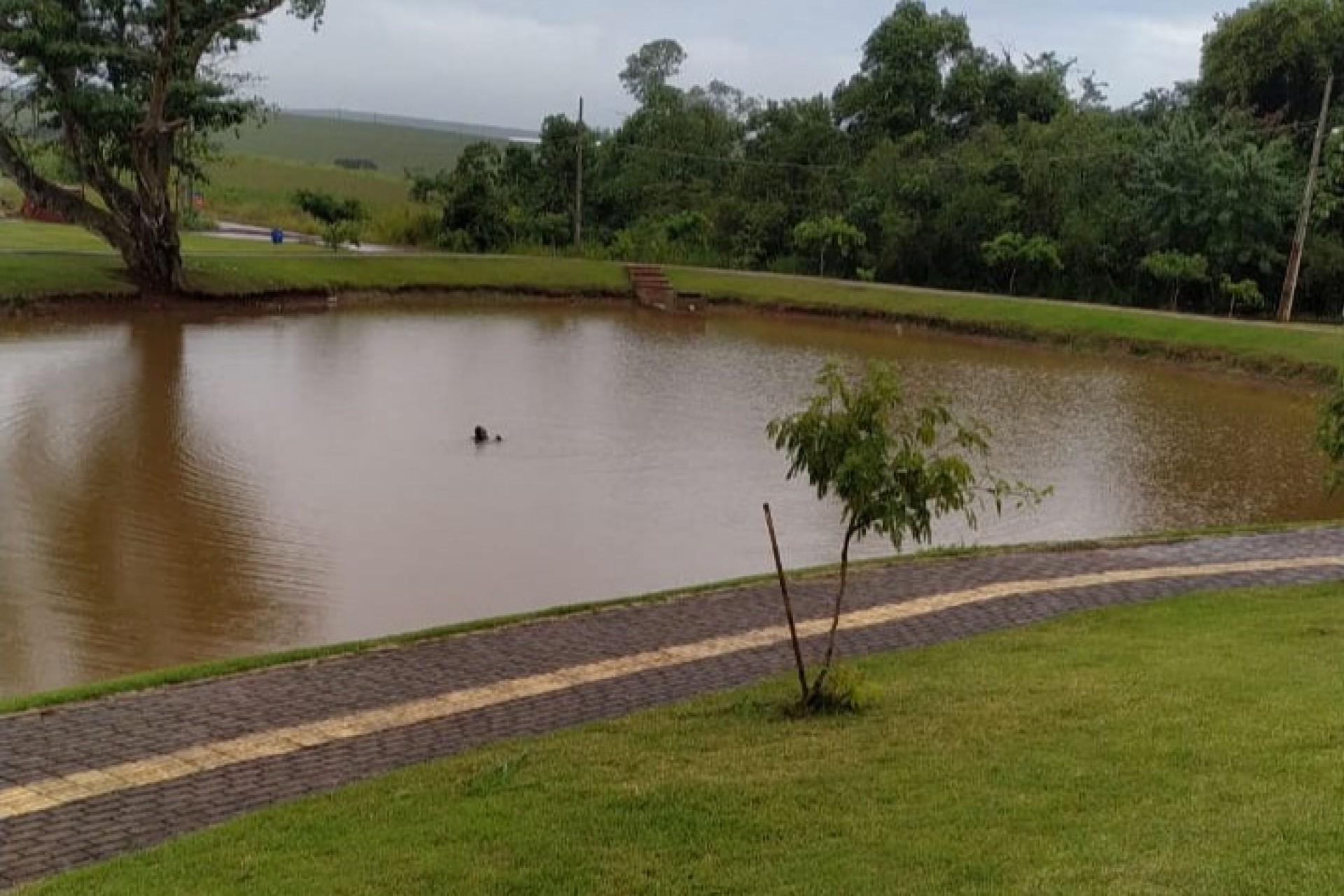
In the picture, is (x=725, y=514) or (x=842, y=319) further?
(x=842, y=319)

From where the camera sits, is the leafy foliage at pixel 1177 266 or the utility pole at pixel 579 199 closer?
the leafy foliage at pixel 1177 266

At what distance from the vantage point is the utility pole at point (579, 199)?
38938 mm

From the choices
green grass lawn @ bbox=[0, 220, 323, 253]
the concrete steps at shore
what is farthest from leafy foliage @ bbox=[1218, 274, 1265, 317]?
green grass lawn @ bbox=[0, 220, 323, 253]

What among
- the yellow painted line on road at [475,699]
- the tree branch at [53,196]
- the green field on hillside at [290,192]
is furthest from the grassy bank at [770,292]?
the yellow painted line on road at [475,699]

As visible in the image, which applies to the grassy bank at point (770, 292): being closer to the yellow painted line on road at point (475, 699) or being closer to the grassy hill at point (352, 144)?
the yellow painted line on road at point (475, 699)

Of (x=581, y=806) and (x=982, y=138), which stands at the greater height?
(x=982, y=138)

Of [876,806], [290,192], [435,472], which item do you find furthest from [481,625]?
[290,192]

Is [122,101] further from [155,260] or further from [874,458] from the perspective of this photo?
[874,458]

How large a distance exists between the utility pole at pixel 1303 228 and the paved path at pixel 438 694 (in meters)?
20.8

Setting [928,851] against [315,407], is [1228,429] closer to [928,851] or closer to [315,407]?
[315,407]

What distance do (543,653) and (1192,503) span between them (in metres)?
9.00

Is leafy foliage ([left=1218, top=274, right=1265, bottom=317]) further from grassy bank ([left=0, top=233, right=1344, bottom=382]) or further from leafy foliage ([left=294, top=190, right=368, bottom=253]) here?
leafy foliage ([left=294, top=190, right=368, bottom=253])

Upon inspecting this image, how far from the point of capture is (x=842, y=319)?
102ft

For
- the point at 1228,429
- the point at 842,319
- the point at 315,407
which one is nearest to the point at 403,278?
the point at 842,319
